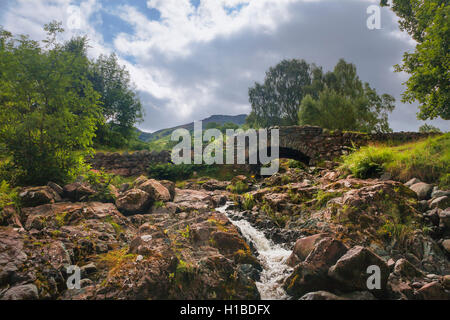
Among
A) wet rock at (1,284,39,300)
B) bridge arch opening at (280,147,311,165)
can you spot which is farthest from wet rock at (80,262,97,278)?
bridge arch opening at (280,147,311,165)

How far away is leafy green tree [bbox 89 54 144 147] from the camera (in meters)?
22.0

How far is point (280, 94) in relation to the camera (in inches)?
1617

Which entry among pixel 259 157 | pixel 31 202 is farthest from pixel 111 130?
pixel 31 202

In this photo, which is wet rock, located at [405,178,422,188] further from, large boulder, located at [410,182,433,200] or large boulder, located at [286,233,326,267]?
large boulder, located at [286,233,326,267]

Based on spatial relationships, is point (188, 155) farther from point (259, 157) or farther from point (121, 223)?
point (121, 223)

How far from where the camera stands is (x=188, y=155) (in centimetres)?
1513

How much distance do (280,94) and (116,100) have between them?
94.5ft

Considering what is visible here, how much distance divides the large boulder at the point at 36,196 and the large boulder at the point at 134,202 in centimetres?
153

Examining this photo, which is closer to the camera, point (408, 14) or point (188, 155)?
point (188, 155)

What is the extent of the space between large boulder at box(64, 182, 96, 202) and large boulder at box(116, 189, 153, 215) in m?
0.82

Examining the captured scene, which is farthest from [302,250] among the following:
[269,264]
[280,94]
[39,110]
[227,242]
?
[280,94]

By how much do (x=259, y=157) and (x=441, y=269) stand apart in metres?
10.5

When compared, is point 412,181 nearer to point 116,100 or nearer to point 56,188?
point 56,188

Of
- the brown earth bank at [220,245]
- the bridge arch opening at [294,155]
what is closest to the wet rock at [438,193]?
the brown earth bank at [220,245]
